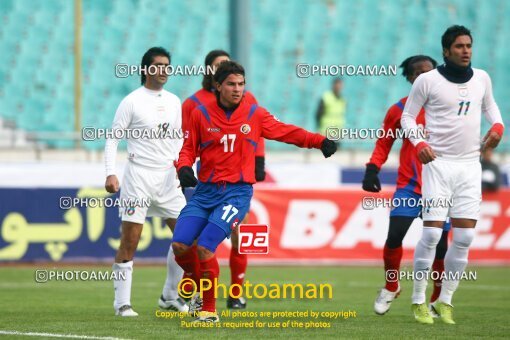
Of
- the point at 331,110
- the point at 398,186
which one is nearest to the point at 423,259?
the point at 398,186

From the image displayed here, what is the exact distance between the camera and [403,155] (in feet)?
30.1

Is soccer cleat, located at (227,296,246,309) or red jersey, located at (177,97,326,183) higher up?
red jersey, located at (177,97,326,183)

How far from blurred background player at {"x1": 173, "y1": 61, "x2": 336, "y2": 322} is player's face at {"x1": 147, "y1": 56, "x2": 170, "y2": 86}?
1057mm

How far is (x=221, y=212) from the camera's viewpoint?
8.17m

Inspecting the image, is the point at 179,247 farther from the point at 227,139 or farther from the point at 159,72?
the point at 159,72

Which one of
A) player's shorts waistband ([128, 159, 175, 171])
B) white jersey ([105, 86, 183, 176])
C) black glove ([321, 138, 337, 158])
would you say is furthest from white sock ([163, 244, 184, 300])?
black glove ([321, 138, 337, 158])

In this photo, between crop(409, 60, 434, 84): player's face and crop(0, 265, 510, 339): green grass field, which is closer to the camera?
crop(0, 265, 510, 339): green grass field

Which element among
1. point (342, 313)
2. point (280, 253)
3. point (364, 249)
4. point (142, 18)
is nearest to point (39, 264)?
point (280, 253)

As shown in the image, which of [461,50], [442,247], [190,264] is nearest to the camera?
[461,50]

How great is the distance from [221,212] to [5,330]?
6.16ft

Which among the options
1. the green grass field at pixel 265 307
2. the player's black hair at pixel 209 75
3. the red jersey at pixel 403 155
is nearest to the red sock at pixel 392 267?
the green grass field at pixel 265 307

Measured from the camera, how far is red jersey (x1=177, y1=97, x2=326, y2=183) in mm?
8258

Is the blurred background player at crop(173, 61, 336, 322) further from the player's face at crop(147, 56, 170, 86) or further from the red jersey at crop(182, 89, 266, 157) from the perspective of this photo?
the red jersey at crop(182, 89, 266, 157)

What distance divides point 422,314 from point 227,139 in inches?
86.4
